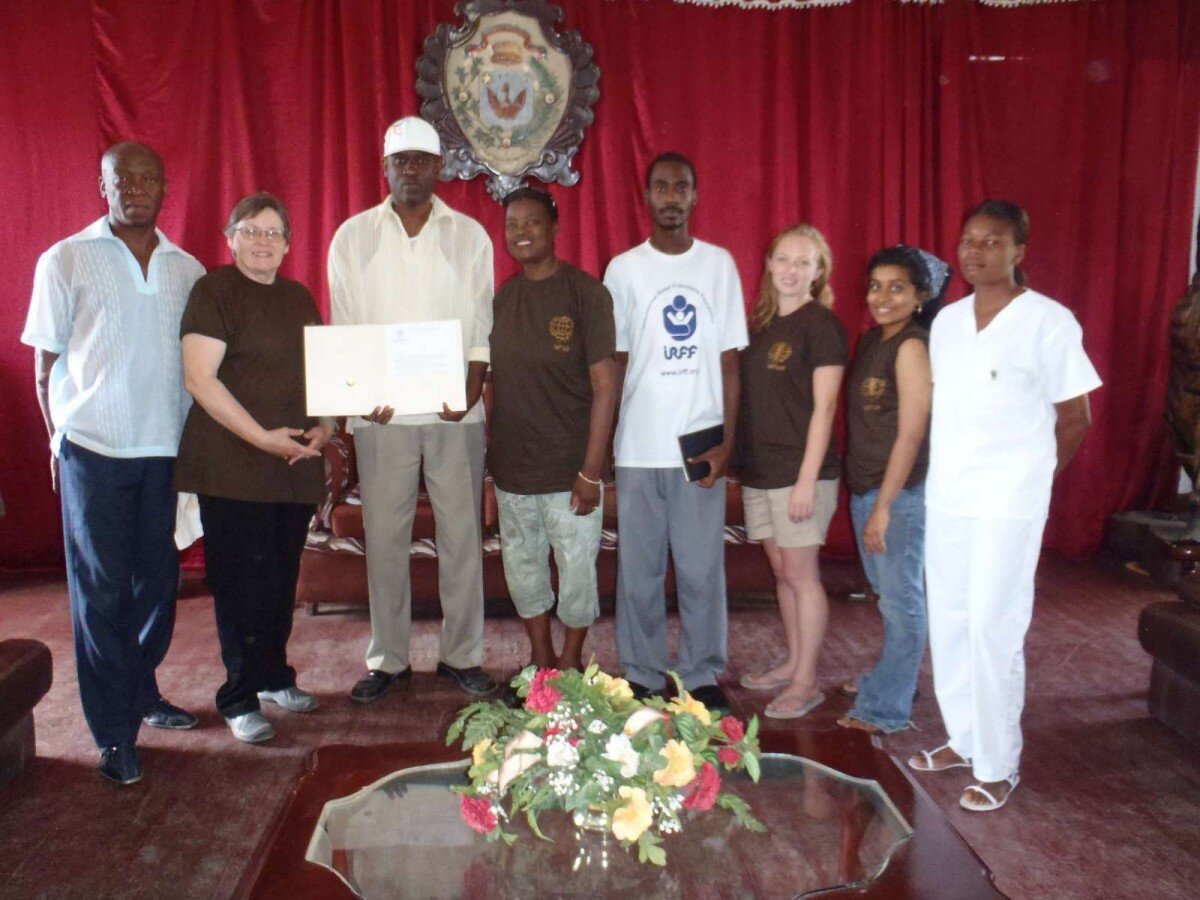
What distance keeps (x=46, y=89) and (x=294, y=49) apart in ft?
3.69

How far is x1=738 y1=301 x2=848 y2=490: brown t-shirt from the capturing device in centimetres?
262

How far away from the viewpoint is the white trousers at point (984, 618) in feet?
7.04

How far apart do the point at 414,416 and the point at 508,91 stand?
7.80 feet

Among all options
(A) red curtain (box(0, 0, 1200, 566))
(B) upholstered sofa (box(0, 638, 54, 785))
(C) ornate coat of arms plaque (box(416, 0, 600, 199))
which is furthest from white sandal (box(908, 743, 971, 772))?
(C) ornate coat of arms plaque (box(416, 0, 600, 199))

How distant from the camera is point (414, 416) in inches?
110

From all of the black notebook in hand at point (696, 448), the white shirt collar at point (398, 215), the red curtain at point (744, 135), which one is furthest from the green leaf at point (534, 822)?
the red curtain at point (744, 135)

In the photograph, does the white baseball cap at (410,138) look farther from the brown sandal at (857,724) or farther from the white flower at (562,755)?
the brown sandal at (857,724)

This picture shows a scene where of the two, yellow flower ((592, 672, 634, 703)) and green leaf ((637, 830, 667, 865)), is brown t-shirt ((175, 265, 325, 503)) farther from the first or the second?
green leaf ((637, 830, 667, 865))

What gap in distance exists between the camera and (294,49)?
4.41m

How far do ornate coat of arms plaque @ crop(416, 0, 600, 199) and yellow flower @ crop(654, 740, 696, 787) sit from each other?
3.65 m

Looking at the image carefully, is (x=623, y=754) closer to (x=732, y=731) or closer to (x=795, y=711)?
(x=732, y=731)

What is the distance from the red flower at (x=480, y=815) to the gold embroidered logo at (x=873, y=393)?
1.55m

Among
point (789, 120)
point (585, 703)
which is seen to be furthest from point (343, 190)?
point (585, 703)

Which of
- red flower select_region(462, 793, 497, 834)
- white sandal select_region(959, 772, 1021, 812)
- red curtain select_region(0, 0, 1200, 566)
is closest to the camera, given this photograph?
red flower select_region(462, 793, 497, 834)
